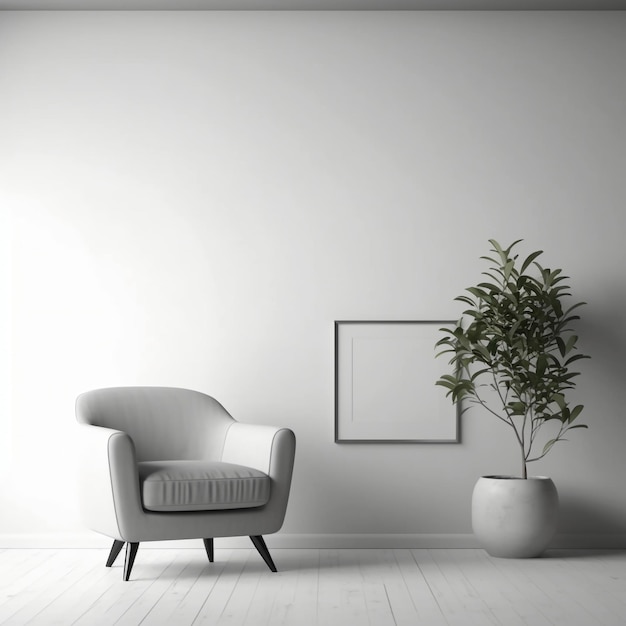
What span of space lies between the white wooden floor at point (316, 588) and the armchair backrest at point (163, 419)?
0.53 meters

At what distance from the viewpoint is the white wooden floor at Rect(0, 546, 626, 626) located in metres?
3.19

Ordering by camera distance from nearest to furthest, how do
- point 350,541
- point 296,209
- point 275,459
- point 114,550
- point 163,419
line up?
point 275,459 → point 114,550 → point 163,419 → point 350,541 → point 296,209

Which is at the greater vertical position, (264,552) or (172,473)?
(172,473)

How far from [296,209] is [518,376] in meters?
1.44

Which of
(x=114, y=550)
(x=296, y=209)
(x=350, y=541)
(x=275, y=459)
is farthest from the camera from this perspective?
(x=296, y=209)

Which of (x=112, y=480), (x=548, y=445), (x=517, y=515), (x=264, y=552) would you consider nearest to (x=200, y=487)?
(x=112, y=480)

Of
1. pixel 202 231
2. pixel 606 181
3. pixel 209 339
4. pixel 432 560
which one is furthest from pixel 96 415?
pixel 606 181

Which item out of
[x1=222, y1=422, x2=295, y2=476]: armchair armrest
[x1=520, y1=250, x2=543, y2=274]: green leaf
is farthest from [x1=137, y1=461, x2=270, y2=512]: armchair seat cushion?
[x1=520, y1=250, x2=543, y2=274]: green leaf

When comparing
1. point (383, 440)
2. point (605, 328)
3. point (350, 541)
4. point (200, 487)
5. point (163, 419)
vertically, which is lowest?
point (350, 541)

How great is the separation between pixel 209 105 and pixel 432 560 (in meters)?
2.60

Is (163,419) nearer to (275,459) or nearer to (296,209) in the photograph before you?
(275,459)

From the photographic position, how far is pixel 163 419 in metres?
4.34

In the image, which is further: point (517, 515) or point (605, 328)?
point (605, 328)

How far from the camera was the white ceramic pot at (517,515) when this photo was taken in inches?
164
